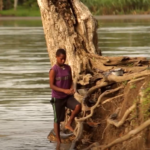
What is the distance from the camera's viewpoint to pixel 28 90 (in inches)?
701

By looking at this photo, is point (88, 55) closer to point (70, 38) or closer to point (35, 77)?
point (70, 38)

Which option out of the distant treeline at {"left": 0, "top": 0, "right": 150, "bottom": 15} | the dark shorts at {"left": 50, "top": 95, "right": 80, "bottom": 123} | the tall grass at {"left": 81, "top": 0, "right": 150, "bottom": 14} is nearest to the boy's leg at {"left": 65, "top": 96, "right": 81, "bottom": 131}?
the dark shorts at {"left": 50, "top": 95, "right": 80, "bottom": 123}

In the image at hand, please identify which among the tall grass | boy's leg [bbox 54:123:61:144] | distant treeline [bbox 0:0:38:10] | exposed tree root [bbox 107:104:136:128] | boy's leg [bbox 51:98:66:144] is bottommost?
distant treeline [bbox 0:0:38:10]

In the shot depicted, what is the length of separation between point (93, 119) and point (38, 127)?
1.75 meters

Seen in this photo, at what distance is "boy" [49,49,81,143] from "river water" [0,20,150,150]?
632mm

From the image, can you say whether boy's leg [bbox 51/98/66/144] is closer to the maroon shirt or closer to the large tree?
the maroon shirt

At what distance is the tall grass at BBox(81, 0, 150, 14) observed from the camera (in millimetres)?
68875

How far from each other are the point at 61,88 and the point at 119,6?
5857cm

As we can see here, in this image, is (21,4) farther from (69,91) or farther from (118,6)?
(69,91)

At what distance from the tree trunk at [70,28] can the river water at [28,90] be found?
Result: 1.44 metres

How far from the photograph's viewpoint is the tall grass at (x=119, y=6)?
6888 cm

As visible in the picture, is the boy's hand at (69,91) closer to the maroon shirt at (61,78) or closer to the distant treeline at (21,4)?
the maroon shirt at (61,78)

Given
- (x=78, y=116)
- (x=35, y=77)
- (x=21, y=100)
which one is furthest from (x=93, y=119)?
(x=35, y=77)

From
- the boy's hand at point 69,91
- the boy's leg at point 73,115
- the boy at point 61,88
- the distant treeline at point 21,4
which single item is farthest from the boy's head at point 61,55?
the distant treeline at point 21,4
